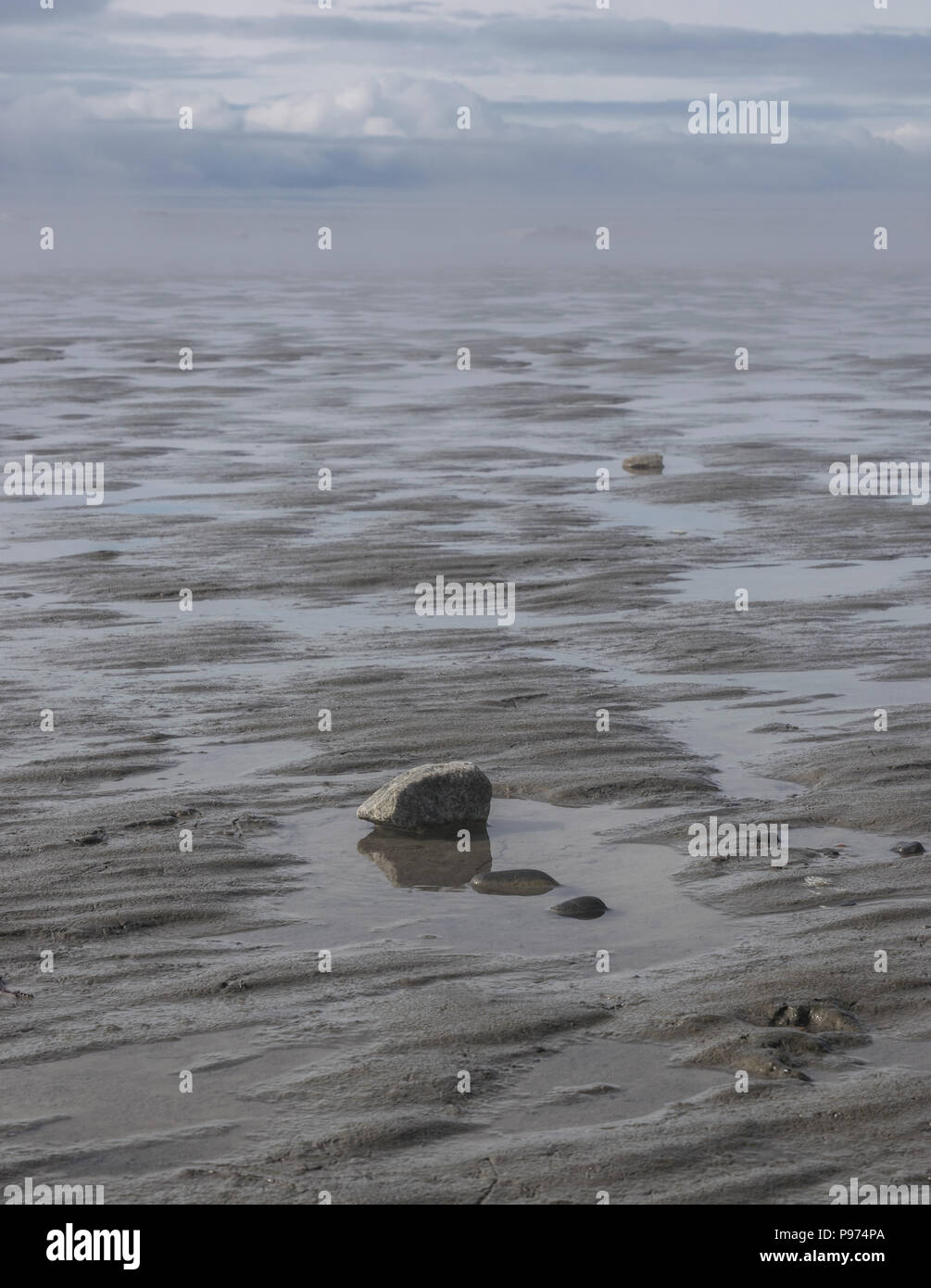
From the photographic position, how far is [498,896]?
788 cm

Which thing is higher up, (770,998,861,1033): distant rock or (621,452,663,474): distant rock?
(621,452,663,474): distant rock

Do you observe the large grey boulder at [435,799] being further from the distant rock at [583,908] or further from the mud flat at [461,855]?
the distant rock at [583,908]

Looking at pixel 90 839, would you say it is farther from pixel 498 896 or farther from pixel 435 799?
pixel 498 896

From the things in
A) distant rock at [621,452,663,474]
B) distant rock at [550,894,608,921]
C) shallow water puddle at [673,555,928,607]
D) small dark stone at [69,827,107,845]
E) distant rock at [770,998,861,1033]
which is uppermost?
distant rock at [621,452,663,474]

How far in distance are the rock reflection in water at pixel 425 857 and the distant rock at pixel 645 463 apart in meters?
13.2

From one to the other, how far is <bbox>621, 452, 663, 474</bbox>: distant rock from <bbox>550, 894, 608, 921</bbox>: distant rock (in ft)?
46.0

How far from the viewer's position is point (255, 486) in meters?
19.9

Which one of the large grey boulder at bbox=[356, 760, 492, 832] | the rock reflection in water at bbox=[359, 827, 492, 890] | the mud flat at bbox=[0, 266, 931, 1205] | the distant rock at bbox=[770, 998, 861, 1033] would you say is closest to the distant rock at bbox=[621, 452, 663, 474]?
the mud flat at bbox=[0, 266, 931, 1205]

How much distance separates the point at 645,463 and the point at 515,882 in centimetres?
1397

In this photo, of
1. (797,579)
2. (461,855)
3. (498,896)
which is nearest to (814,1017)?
(498,896)

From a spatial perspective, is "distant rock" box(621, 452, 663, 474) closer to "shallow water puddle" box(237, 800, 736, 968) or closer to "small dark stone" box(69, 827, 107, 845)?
"shallow water puddle" box(237, 800, 736, 968)

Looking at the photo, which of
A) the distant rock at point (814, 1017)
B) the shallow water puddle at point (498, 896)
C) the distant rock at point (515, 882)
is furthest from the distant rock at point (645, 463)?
the distant rock at point (814, 1017)

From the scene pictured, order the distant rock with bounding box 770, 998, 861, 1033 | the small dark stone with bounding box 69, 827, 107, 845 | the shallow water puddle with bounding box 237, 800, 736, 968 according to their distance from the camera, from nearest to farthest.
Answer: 1. the distant rock with bounding box 770, 998, 861, 1033
2. the shallow water puddle with bounding box 237, 800, 736, 968
3. the small dark stone with bounding box 69, 827, 107, 845

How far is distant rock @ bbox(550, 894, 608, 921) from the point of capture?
7.62 metres
